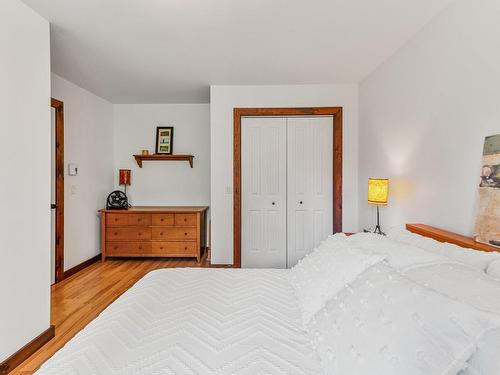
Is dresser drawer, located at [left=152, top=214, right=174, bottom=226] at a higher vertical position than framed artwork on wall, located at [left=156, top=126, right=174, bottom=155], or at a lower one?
lower

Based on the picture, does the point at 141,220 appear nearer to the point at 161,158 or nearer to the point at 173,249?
the point at 173,249

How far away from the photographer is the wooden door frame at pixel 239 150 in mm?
3766

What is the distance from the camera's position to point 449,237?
1.76 metres

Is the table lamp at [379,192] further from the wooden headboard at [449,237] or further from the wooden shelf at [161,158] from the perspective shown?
the wooden shelf at [161,158]

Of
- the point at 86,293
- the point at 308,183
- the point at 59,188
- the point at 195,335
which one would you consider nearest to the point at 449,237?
the point at 195,335

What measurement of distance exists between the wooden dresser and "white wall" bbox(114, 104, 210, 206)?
22.9 inches

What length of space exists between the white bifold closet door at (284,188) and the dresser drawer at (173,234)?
849 mm

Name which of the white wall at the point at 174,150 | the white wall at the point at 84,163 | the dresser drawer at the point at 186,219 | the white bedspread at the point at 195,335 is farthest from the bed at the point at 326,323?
the white wall at the point at 174,150

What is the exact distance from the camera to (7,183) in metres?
1.87

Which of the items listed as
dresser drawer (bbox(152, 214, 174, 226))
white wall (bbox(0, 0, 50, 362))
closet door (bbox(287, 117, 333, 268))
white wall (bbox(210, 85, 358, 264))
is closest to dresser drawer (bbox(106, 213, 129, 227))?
dresser drawer (bbox(152, 214, 174, 226))

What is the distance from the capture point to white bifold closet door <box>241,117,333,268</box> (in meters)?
3.88

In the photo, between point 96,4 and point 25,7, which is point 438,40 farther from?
point 25,7

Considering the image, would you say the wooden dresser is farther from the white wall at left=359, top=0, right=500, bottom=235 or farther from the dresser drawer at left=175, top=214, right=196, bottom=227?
the white wall at left=359, top=0, right=500, bottom=235

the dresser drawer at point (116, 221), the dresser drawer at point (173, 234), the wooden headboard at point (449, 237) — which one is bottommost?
the dresser drawer at point (173, 234)
